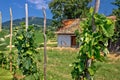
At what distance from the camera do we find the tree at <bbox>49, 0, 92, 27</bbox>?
43.2 metres

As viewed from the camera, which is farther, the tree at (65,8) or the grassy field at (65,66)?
the tree at (65,8)

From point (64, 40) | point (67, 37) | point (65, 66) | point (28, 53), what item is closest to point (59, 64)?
point (65, 66)

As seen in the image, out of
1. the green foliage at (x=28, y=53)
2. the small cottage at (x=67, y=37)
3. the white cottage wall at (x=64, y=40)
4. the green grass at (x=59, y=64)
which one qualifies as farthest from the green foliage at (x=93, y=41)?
the white cottage wall at (x=64, y=40)

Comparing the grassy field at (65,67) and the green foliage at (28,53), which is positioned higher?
the green foliage at (28,53)

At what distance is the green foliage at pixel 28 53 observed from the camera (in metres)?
12.4

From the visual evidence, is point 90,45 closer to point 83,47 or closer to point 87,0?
point 83,47

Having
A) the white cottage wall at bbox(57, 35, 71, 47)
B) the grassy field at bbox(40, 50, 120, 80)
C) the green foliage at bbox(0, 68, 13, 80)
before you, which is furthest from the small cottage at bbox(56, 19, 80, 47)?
the green foliage at bbox(0, 68, 13, 80)

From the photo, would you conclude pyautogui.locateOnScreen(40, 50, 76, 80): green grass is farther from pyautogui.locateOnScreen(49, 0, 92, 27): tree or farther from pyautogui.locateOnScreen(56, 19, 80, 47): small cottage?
pyautogui.locateOnScreen(49, 0, 92, 27): tree

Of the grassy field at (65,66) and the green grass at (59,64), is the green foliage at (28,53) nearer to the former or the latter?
the grassy field at (65,66)

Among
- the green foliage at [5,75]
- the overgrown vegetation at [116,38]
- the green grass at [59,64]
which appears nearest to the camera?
the green foliage at [5,75]

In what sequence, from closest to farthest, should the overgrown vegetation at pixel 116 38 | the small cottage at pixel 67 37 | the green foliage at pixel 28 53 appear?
the green foliage at pixel 28 53
the overgrown vegetation at pixel 116 38
the small cottage at pixel 67 37

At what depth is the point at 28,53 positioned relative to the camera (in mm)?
12359

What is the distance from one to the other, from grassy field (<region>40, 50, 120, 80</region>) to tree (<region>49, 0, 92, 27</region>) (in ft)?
45.9

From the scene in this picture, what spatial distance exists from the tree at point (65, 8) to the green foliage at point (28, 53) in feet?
98.7
